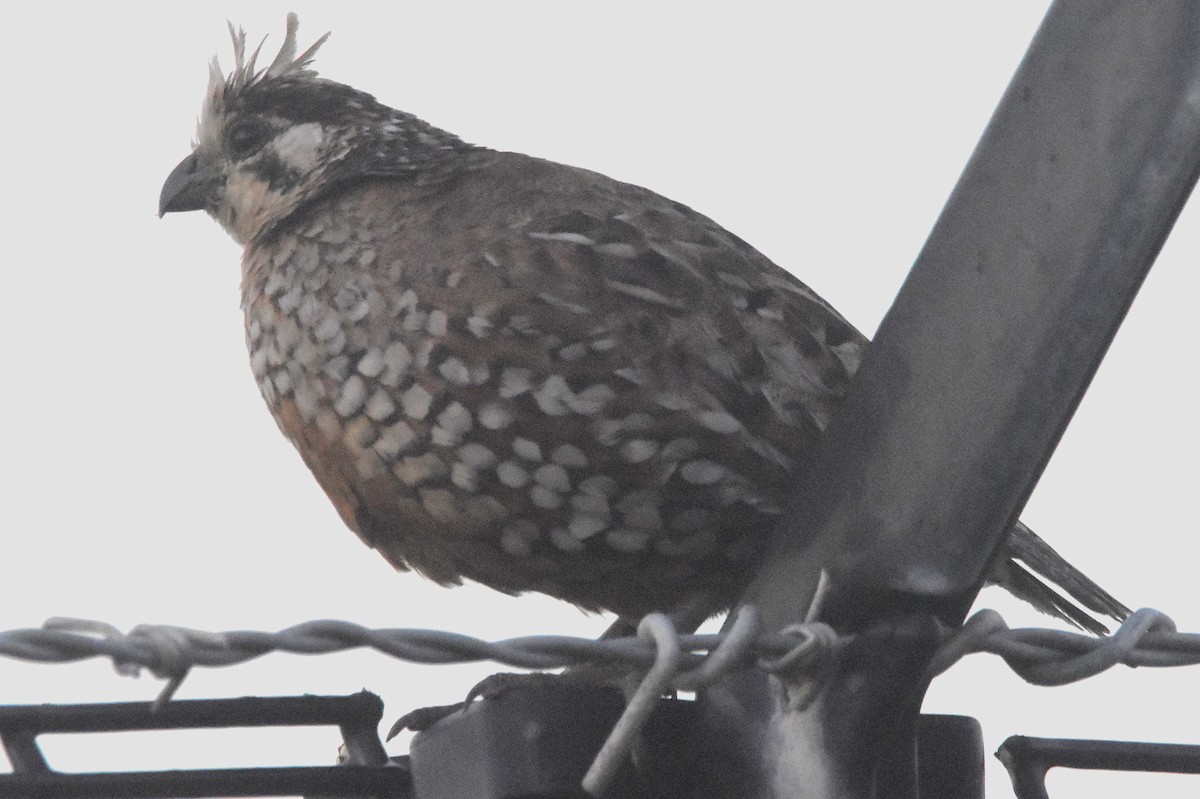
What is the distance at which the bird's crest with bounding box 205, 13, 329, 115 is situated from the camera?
5.76 m

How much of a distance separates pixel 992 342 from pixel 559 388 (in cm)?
135

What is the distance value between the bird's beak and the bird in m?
1.08

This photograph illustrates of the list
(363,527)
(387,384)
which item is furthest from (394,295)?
(363,527)

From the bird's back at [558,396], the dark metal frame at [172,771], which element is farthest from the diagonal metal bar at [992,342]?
the bird's back at [558,396]

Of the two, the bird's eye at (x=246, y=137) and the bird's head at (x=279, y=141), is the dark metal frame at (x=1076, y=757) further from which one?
the bird's eye at (x=246, y=137)

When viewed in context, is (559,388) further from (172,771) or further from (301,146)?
(301,146)

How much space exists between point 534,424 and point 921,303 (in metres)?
1.29

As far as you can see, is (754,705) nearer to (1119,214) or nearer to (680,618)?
(1119,214)

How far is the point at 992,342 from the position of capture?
9.75ft

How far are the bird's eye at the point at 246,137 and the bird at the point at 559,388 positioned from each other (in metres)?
0.98

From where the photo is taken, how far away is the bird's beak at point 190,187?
225 inches

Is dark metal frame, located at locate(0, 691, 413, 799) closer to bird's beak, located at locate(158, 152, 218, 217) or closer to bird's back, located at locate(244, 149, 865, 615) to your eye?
bird's back, located at locate(244, 149, 865, 615)

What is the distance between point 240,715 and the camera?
2.89 meters

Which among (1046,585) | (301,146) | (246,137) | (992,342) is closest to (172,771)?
(992,342)
